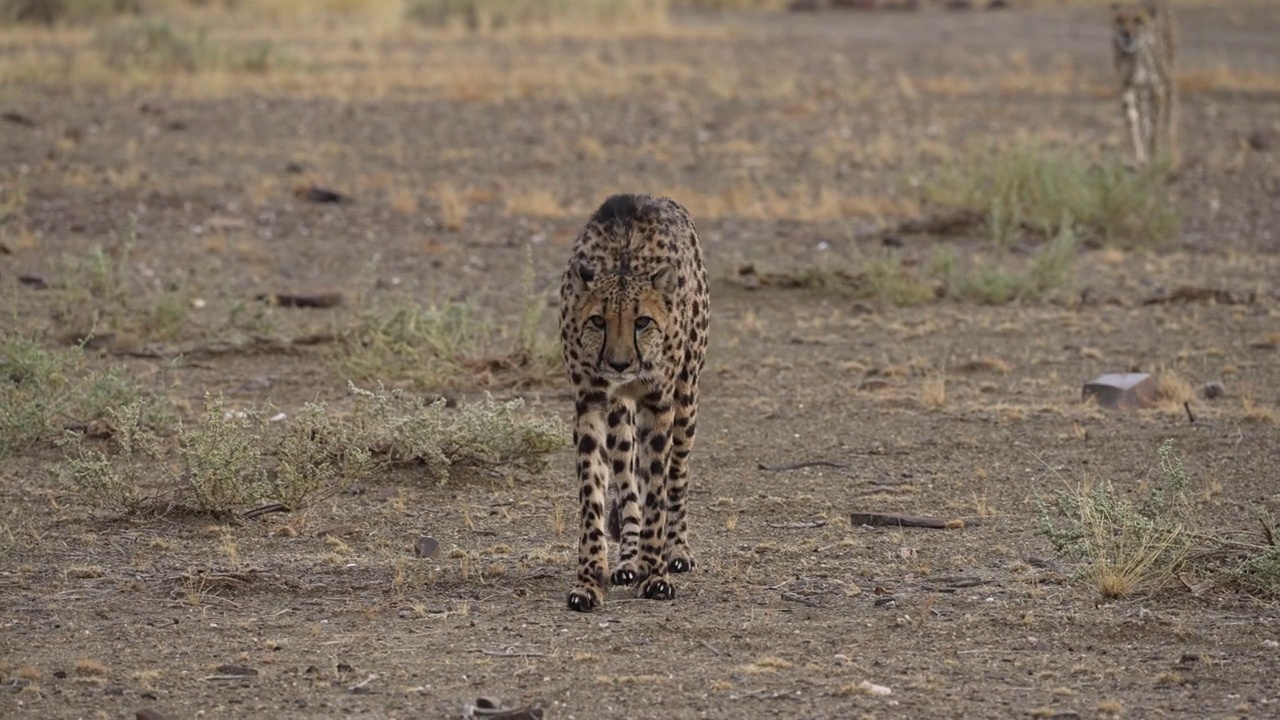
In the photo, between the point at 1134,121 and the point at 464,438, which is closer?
the point at 464,438

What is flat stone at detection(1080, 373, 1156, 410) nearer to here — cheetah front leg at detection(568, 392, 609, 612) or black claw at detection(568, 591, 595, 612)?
cheetah front leg at detection(568, 392, 609, 612)

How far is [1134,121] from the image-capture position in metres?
19.2

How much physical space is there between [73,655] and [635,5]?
29267mm

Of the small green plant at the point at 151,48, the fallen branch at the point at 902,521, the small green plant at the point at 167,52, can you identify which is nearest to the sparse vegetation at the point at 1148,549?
the fallen branch at the point at 902,521

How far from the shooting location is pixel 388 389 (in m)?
11.8

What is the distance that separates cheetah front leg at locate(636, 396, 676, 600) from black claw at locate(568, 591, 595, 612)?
0.94 feet

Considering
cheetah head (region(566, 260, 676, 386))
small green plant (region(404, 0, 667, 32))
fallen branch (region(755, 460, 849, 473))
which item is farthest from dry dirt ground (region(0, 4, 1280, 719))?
small green plant (region(404, 0, 667, 32))

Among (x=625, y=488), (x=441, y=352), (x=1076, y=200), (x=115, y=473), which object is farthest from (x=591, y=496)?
(x=1076, y=200)

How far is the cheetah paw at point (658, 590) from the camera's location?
778cm

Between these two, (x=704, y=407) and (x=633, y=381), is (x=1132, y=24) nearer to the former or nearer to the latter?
(x=704, y=407)

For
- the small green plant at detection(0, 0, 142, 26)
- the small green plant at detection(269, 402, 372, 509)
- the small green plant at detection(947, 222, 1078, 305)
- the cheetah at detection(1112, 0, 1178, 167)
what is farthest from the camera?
the small green plant at detection(0, 0, 142, 26)

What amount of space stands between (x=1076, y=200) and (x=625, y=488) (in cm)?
924

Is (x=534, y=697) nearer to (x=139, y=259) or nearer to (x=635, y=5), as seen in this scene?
(x=139, y=259)

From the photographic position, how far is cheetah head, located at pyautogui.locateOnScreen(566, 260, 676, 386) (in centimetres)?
751
